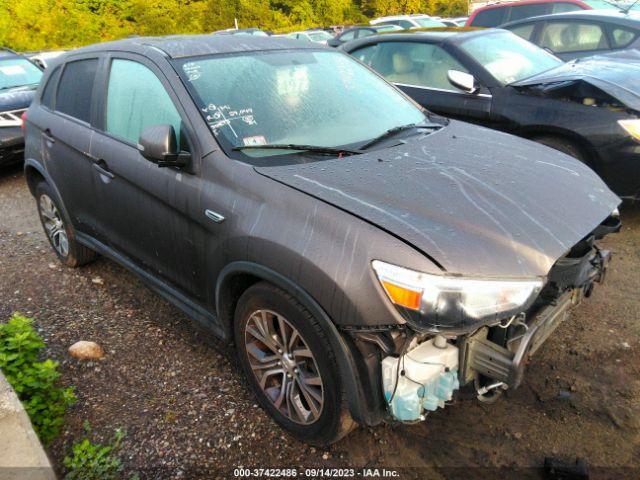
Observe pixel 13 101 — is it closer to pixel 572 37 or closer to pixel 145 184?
pixel 145 184

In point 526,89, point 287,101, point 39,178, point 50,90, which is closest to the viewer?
point 287,101

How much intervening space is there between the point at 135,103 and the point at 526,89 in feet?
11.3

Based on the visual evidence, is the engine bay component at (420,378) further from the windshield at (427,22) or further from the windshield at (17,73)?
the windshield at (427,22)

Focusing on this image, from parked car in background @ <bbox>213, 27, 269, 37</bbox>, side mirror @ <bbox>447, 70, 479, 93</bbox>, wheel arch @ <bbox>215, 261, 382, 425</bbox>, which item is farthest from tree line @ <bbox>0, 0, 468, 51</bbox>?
wheel arch @ <bbox>215, 261, 382, 425</bbox>

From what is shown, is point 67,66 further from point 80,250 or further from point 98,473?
point 98,473

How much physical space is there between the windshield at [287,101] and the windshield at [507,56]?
217 cm

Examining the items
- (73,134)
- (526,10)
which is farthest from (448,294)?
(526,10)

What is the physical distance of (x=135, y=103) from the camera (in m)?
3.11

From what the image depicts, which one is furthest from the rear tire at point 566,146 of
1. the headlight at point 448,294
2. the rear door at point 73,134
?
the rear door at point 73,134

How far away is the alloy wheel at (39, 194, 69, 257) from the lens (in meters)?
4.27

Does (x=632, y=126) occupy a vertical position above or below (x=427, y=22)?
above

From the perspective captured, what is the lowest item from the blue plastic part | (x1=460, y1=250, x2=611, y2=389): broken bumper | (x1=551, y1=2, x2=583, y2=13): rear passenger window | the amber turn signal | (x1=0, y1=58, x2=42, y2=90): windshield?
(x1=0, y1=58, x2=42, y2=90): windshield

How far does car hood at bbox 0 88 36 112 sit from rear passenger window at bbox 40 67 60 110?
3.74 meters

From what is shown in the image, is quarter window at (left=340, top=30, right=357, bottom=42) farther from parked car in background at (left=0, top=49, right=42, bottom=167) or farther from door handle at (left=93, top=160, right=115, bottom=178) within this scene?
door handle at (left=93, top=160, right=115, bottom=178)
